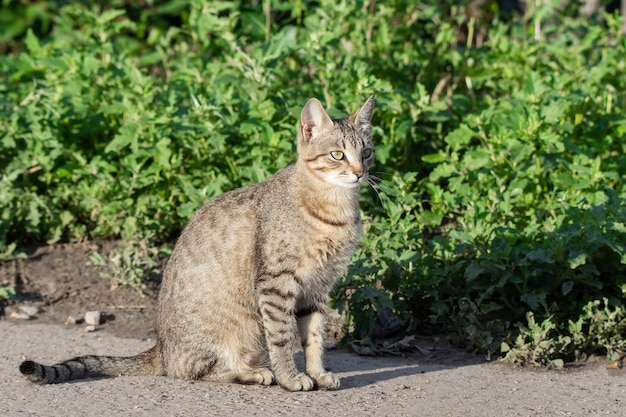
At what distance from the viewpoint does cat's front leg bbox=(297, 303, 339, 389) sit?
5145mm

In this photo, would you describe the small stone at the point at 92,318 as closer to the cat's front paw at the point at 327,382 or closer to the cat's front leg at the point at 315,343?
the cat's front leg at the point at 315,343

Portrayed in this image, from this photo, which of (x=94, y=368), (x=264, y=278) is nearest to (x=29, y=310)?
(x=94, y=368)

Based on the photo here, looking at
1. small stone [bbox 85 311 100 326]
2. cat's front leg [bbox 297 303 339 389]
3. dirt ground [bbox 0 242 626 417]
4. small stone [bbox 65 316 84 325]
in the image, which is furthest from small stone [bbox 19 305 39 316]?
cat's front leg [bbox 297 303 339 389]

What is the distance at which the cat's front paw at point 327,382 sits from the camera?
5.13 meters

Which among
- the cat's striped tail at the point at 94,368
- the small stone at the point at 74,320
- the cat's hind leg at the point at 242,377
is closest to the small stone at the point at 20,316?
the small stone at the point at 74,320

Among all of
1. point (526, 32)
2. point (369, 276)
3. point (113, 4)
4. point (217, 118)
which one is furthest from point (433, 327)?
point (113, 4)

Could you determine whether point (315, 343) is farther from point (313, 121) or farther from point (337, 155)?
point (313, 121)

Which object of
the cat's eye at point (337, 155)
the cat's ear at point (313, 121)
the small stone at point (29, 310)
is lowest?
the small stone at point (29, 310)

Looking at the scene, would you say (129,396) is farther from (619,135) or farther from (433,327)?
(619,135)

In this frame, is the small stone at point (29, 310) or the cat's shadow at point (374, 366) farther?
the small stone at point (29, 310)

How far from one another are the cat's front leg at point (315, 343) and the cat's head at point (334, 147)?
0.73 meters

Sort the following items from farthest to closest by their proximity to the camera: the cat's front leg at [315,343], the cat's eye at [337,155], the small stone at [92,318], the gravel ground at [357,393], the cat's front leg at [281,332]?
the small stone at [92,318], the cat's eye at [337,155], the cat's front leg at [315,343], the cat's front leg at [281,332], the gravel ground at [357,393]

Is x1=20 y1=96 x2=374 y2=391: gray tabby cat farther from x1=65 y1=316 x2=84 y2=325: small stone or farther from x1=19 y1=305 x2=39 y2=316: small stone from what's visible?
x1=19 y1=305 x2=39 y2=316: small stone

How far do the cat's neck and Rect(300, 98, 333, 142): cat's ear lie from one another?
192mm
